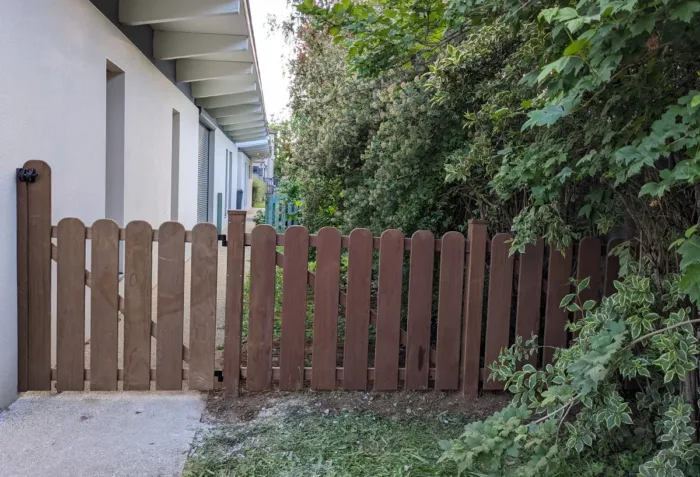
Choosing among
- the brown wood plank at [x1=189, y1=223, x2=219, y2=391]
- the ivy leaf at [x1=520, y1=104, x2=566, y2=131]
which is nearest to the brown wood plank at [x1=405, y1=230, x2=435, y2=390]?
the brown wood plank at [x1=189, y1=223, x2=219, y2=391]

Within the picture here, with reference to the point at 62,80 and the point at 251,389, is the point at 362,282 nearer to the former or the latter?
the point at 251,389

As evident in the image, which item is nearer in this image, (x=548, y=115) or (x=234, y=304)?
(x=548, y=115)

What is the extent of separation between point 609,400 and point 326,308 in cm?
202

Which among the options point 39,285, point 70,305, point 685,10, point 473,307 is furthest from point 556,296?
point 39,285

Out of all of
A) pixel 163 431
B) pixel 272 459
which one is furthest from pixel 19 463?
pixel 272 459

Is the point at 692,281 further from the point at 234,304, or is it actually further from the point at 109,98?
the point at 109,98

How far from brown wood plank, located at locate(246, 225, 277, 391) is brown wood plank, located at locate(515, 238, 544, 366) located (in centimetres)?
178

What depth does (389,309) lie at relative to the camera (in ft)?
13.6

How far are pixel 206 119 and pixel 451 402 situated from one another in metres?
10.1

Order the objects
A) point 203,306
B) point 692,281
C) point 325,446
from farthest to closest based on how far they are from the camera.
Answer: point 203,306
point 325,446
point 692,281

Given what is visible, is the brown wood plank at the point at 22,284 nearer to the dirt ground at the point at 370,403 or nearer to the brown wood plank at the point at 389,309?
the dirt ground at the point at 370,403

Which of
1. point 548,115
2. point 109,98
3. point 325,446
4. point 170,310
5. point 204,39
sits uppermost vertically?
point 204,39

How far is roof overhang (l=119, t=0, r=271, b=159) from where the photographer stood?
6.21 meters

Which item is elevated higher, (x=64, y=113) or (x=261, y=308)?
(x=64, y=113)
